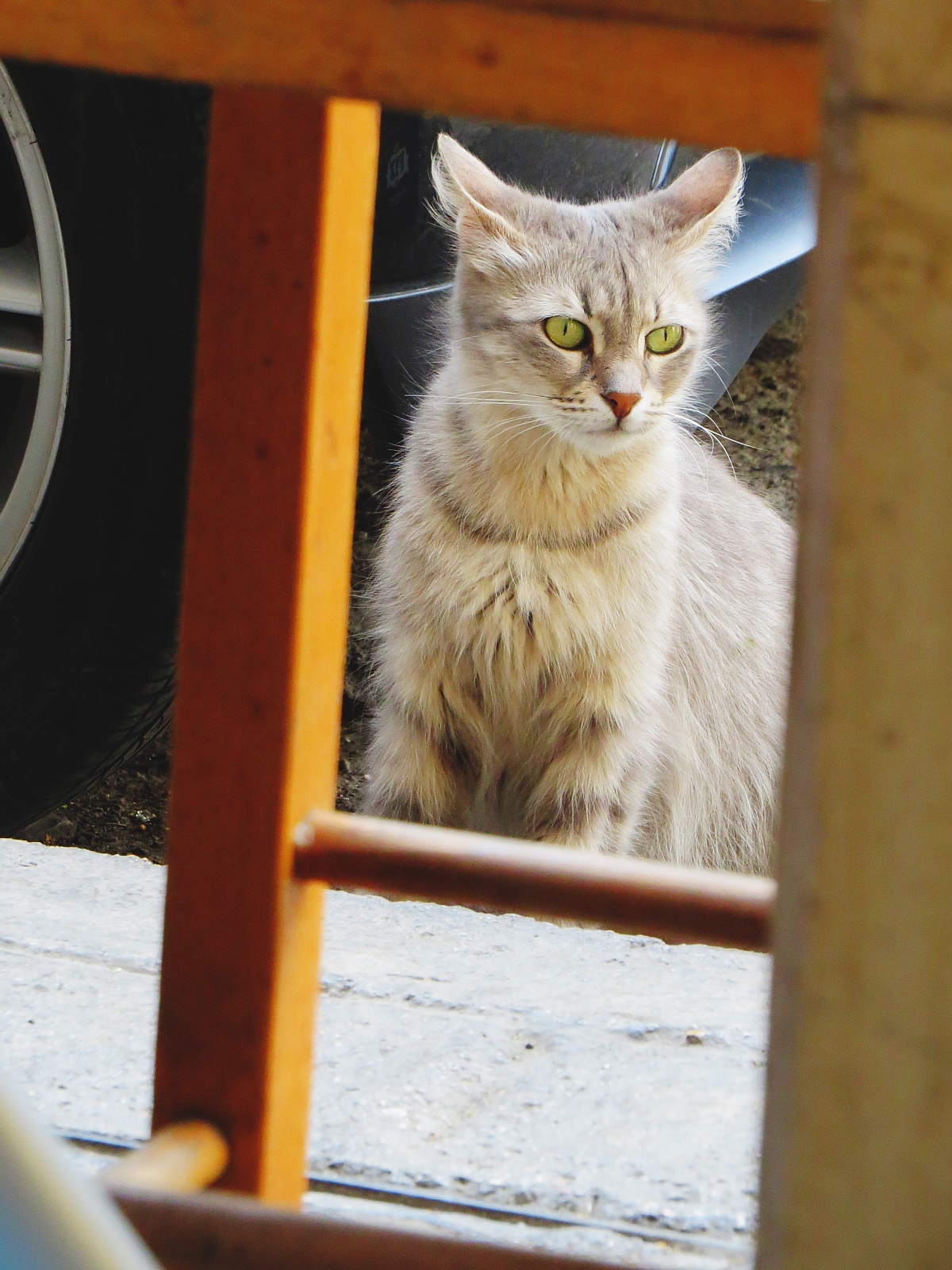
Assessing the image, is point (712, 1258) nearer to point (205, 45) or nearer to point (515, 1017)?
point (515, 1017)

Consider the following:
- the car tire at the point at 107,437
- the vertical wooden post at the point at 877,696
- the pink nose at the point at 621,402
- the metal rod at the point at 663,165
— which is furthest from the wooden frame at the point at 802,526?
the metal rod at the point at 663,165

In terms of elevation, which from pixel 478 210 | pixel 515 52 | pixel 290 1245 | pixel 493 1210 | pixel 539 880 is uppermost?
pixel 478 210

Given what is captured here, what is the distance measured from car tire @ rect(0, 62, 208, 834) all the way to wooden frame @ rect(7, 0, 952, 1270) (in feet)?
3.04

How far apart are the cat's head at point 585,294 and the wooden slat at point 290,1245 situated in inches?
56.6

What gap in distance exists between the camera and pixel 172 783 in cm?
62

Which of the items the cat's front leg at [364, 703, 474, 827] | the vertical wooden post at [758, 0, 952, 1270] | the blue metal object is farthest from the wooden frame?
the cat's front leg at [364, 703, 474, 827]

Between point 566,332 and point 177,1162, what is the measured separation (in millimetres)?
1473

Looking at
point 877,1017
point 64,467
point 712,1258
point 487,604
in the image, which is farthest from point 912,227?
point 487,604

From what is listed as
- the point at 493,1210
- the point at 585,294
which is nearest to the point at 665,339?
the point at 585,294

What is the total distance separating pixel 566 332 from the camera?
6.14 feet

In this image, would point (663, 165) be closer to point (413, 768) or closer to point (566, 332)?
point (566, 332)

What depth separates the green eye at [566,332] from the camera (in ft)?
6.13

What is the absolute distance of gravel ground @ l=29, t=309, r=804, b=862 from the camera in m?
2.24

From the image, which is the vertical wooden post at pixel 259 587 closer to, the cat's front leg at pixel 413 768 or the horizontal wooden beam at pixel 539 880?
the horizontal wooden beam at pixel 539 880
